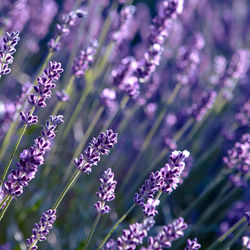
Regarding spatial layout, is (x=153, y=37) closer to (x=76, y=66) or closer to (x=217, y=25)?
(x=76, y=66)

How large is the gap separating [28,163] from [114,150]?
207 cm

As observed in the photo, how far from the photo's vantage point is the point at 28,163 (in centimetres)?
150

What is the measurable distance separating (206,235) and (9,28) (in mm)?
2478

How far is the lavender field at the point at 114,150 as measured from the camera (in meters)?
1.64

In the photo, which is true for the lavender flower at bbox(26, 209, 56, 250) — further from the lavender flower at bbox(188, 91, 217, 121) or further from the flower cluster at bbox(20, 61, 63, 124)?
the lavender flower at bbox(188, 91, 217, 121)

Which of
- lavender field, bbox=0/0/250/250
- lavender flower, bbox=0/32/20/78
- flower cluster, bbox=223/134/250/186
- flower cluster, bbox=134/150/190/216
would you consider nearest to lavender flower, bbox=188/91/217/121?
Result: lavender field, bbox=0/0/250/250

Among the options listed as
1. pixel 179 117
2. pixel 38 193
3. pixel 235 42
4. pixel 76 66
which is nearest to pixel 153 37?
pixel 76 66

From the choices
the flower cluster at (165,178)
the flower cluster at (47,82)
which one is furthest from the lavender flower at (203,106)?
the flower cluster at (47,82)

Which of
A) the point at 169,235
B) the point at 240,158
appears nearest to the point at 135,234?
the point at 169,235

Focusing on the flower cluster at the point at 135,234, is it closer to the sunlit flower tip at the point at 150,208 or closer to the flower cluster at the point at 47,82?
the sunlit flower tip at the point at 150,208

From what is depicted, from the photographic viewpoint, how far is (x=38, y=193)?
283cm

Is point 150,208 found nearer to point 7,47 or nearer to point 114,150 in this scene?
point 7,47

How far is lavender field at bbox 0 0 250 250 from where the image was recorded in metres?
1.64

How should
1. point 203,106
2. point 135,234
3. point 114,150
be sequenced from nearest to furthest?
point 135,234 < point 203,106 < point 114,150
